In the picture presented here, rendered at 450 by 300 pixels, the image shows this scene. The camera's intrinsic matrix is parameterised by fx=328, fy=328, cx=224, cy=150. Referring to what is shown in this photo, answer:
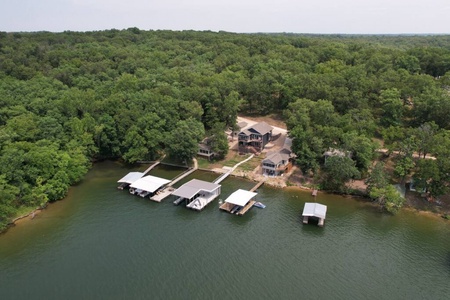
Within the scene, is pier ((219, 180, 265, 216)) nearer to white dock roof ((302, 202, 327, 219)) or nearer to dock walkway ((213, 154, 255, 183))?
dock walkway ((213, 154, 255, 183))

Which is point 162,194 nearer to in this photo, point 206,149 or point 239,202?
point 239,202

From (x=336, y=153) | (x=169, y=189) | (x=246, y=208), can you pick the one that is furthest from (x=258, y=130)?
(x=169, y=189)

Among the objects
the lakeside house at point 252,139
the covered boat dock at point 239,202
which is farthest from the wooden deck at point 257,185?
the lakeside house at point 252,139

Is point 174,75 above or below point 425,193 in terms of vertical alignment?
above

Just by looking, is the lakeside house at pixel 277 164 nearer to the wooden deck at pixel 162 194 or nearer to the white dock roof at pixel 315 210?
the white dock roof at pixel 315 210

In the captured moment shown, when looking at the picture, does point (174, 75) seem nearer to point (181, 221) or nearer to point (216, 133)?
point (216, 133)

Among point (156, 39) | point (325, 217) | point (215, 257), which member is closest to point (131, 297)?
point (215, 257)
